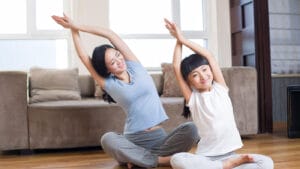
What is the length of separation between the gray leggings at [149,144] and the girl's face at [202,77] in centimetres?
35

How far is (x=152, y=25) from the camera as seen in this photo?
443 cm

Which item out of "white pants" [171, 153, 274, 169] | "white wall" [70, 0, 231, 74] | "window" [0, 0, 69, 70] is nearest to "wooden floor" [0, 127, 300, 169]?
"white pants" [171, 153, 274, 169]

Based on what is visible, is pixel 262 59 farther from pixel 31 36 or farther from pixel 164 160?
pixel 31 36

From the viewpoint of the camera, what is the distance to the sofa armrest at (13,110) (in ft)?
8.96

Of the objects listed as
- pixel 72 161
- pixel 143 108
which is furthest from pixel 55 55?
pixel 143 108

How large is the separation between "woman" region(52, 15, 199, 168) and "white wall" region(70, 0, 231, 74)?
196 centimetres

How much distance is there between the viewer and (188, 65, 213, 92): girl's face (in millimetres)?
1769

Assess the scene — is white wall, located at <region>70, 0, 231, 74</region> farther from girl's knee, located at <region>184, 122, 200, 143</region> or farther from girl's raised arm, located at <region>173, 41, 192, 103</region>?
girl's raised arm, located at <region>173, 41, 192, 103</region>

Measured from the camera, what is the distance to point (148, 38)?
14.4 ft

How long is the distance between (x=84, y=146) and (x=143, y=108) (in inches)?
39.1

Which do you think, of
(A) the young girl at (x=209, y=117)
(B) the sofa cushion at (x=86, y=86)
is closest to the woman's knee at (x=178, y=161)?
(A) the young girl at (x=209, y=117)

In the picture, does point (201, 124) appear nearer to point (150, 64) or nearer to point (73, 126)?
point (73, 126)

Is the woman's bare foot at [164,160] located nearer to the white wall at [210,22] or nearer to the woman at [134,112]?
the woman at [134,112]

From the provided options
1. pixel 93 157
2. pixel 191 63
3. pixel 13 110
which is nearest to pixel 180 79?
pixel 191 63
